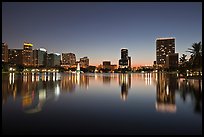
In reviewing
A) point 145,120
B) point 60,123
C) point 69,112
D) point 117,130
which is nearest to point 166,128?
point 145,120

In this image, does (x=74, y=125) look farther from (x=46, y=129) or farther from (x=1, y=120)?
(x=1, y=120)

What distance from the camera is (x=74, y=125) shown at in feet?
32.8

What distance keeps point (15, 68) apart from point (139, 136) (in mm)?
161387

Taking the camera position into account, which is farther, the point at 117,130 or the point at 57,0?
the point at 57,0

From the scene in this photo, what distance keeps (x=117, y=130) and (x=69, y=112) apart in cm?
466

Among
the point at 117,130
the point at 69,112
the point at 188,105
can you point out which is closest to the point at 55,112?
the point at 69,112

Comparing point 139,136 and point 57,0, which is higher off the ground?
point 57,0

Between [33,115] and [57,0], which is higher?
[57,0]

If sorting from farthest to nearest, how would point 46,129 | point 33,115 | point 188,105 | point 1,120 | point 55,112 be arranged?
point 188,105 → point 55,112 → point 33,115 → point 1,120 → point 46,129

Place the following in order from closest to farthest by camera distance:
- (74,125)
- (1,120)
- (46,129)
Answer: (46,129), (74,125), (1,120)

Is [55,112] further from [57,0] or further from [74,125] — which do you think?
[57,0]

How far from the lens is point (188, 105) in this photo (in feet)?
49.1

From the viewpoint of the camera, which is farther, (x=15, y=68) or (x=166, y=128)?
(x=15, y=68)

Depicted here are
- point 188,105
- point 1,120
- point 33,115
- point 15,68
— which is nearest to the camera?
point 1,120
